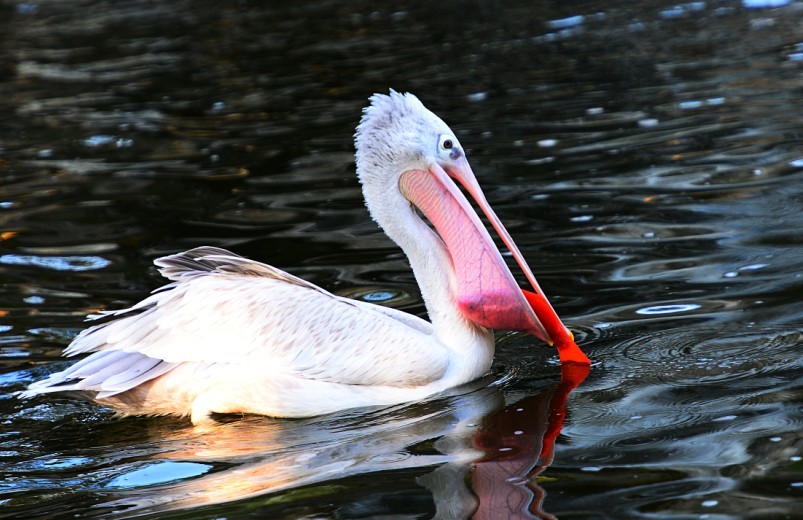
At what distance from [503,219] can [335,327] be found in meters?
2.46

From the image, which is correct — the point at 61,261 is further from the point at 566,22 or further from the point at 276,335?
the point at 566,22

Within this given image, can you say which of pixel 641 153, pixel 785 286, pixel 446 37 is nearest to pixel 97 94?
pixel 446 37

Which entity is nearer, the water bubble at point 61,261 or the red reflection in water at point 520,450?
the red reflection in water at point 520,450

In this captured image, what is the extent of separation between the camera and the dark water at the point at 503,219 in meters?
3.57

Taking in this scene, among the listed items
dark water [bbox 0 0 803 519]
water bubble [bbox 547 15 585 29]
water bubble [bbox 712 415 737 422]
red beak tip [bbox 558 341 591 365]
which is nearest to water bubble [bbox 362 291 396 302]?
dark water [bbox 0 0 803 519]

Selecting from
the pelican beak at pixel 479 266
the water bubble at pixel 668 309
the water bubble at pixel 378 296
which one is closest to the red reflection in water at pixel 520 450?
the pelican beak at pixel 479 266

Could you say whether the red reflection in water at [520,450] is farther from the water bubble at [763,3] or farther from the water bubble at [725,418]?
the water bubble at [763,3]

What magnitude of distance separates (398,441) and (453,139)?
4.52 feet

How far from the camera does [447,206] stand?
15.8 ft

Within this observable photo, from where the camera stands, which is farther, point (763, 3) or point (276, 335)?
point (763, 3)

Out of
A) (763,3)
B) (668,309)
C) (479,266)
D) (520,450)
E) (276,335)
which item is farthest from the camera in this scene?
(763,3)

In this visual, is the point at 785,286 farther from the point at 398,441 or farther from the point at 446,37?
the point at 446,37

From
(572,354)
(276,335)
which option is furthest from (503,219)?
(276,335)

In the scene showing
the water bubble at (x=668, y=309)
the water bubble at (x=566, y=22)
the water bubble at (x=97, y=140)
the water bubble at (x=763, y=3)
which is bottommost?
the water bubble at (x=668, y=309)
